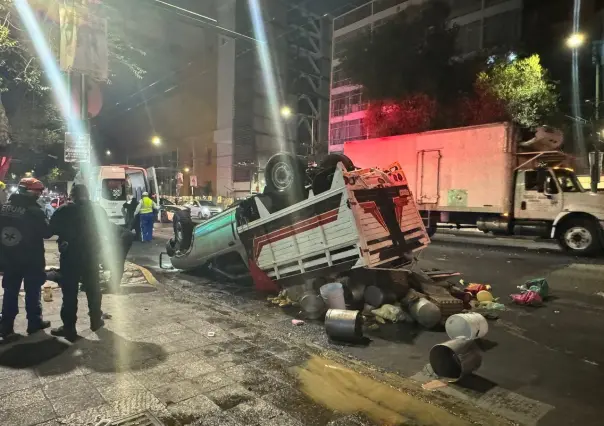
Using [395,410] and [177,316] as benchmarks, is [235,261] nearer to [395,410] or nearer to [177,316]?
[177,316]

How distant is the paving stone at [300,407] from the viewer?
3.03 m

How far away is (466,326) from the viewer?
430 cm

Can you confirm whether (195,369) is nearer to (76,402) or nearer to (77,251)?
(76,402)

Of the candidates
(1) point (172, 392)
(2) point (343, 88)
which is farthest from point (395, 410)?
(2) point (343, 88)

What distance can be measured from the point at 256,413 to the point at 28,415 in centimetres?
165

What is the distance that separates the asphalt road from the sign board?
2.98 meters

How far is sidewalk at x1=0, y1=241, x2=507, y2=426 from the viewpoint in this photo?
3.05m

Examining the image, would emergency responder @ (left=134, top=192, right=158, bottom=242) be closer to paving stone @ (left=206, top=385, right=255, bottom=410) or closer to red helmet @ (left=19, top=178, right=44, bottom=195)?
red helmet @ (left=19, top=178, right=44, bottom=195)

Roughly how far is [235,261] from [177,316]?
218cm

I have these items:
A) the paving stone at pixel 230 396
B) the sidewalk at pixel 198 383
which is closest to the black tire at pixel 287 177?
the sidewalk at pixel 198 383

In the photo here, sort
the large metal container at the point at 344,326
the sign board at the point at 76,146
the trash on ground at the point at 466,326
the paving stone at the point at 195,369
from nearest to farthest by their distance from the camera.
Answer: the paving stone at the point at 195,369 < the trash on ground at the point at 466,326 < the large metal container at the point at 344,326 < the sign board at the point at 76,146

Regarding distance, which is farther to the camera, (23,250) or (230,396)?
(23,250)

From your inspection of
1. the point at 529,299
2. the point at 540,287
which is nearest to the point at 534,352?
the point at 529,299

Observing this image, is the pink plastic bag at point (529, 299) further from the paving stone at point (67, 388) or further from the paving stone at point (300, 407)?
the paving stone at point (67, 388)
